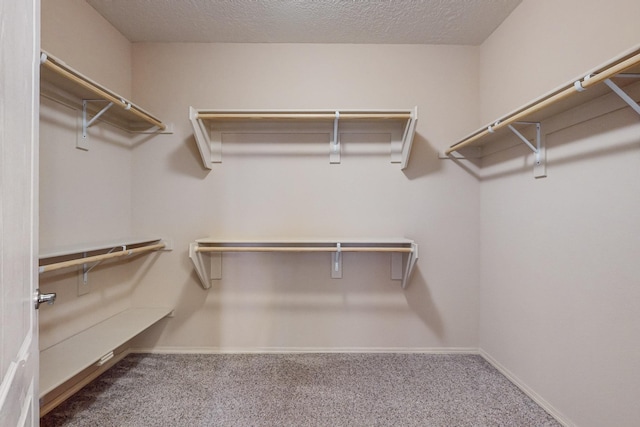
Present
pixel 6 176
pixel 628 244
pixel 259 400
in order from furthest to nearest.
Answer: pixel 259 400 → pixel 628 244 → pixel 6 176

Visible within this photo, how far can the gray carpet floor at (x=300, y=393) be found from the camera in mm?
1480

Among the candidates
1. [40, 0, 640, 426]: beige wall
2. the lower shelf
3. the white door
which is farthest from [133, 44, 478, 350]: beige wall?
the white door

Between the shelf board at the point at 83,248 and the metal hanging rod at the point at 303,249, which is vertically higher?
the shelf board at the point at 83,248

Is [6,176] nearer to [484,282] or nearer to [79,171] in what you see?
[79,171]

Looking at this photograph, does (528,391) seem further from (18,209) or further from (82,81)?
(82,81)

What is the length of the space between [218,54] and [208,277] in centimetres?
163

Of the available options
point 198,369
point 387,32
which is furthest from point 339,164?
point 198,369

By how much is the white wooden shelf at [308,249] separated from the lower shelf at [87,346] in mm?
429

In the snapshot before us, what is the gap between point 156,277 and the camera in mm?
2160

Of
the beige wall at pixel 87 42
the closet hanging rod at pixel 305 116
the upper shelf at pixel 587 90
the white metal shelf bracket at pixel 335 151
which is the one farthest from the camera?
the white metal shelf bracket at pixel 335 151

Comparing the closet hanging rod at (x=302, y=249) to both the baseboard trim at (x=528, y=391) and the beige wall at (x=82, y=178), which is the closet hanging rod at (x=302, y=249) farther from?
the baseboard trim at (x=528, y=391)

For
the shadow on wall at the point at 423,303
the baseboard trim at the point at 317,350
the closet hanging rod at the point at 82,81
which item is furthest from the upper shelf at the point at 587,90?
the closet hanging rod at the point at 82,81

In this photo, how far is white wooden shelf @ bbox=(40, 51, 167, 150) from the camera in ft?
4.36

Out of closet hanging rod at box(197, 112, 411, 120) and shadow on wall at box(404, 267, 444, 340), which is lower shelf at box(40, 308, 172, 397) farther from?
shadow on wall at box(404, 267, 444, 340)
